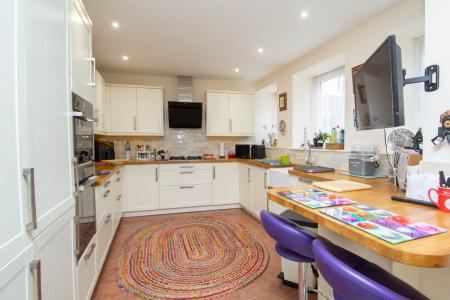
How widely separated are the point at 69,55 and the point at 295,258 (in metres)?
1.65

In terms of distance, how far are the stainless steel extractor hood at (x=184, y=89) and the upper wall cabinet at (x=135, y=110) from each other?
1.17 ft

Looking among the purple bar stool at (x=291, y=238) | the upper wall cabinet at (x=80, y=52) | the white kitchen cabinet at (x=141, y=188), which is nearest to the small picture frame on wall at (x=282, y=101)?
the white kitchen cabinet at (x=141, y=188)

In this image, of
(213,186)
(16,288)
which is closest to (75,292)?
(16,288)

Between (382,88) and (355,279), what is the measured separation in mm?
1071

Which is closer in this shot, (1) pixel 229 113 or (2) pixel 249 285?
(2) pixel 249 285

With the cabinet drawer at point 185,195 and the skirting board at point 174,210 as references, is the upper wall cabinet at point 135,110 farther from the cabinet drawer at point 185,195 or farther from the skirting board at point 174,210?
the skirting board at point 174,210

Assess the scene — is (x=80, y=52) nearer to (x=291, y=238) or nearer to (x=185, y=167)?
(x=291, y=238)

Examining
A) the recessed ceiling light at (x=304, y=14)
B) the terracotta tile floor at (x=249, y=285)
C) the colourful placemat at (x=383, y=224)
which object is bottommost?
the terracotta tile floor at (x=249, y=285)

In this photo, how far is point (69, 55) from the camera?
50.9 inches

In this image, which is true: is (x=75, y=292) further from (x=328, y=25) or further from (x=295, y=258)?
(x=328, y=25)

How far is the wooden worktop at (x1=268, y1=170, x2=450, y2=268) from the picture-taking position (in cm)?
57

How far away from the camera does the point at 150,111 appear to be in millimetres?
3852

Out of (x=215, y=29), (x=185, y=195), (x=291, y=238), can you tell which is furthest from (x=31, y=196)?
(x=185, y=195)

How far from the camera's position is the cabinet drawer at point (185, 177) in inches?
144
